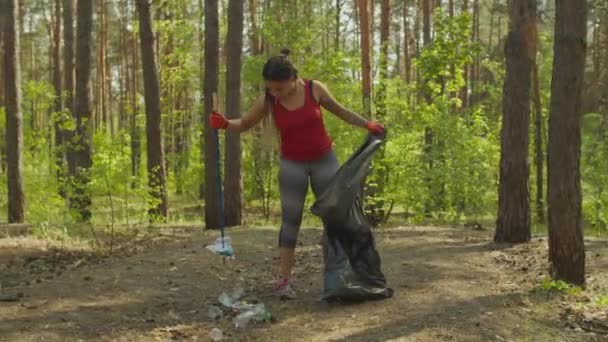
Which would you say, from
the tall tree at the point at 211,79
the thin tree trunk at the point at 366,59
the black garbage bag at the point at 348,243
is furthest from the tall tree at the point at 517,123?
the thin tree trunk at the point at 366,59

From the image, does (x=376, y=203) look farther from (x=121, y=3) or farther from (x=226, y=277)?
(x=121, y=3)

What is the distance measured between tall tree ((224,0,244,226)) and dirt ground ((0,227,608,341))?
3.47 metres

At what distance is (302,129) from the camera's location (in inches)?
214

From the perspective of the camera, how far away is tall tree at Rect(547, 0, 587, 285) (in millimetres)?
5910

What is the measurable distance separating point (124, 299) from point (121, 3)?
104 feet

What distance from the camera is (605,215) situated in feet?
48.6

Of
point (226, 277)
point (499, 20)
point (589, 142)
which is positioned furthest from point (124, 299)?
point (499, 20)

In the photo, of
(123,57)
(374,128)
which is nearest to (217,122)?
(374,128)

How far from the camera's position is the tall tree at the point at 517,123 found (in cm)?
833

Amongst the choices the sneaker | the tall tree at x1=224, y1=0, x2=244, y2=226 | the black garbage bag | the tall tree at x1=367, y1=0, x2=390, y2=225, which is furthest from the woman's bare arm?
the tall tree at x1=367, y1=0, x2=390, y2=225

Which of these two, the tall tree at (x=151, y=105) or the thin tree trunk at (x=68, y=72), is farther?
the tall tree at (x=151, y=105)

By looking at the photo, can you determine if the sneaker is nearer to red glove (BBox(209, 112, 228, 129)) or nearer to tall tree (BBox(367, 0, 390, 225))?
red glove (BBox(209, 112, 228, 129))

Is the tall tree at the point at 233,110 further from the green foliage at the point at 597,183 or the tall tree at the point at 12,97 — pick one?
the green foliage at the point at 597,183

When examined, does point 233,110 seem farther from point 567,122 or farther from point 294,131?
point 567,122
